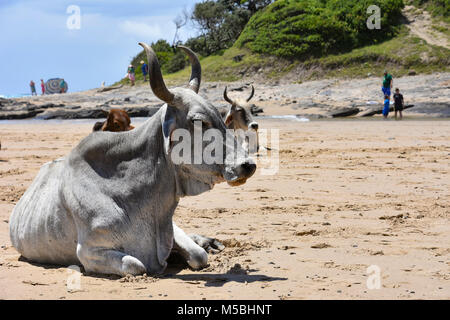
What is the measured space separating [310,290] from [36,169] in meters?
8.23

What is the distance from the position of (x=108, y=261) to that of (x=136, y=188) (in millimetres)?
594

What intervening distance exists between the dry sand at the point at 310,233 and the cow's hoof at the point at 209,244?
132 millimetres

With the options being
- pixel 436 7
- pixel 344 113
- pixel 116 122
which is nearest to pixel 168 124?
pixel 116 122

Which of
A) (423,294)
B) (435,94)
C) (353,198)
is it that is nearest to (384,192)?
(353,198)

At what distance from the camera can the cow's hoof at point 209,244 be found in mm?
5789

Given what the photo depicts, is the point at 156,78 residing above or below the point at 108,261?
above

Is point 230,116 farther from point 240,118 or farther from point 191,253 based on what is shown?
point 191,253

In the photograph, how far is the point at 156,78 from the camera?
4.58 meters

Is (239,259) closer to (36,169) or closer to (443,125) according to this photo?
(36,169)

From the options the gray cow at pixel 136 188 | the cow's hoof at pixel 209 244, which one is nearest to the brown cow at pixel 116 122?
the cow's hoof at pixel 209 244

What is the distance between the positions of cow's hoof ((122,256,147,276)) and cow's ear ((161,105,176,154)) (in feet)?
2.81

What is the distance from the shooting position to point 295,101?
27531 mm

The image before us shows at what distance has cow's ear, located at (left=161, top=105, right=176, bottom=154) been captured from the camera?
4.76 m

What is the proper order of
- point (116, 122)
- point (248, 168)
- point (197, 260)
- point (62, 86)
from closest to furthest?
point (248, 168)
point (197, 260)
point (116, 122)
point (62, 86)
